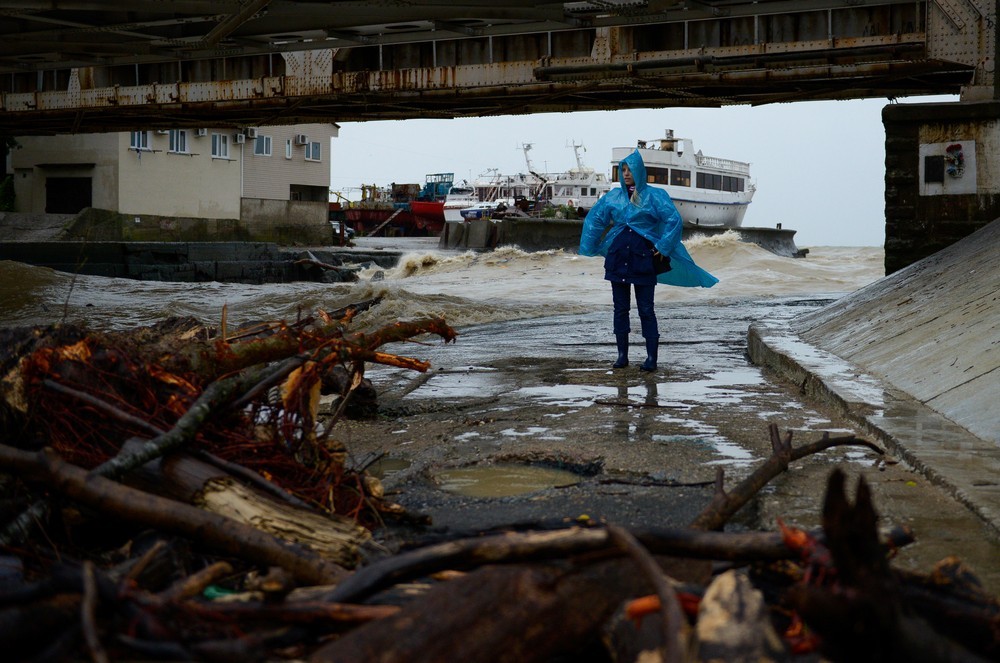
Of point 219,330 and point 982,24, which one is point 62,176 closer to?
point 982,24

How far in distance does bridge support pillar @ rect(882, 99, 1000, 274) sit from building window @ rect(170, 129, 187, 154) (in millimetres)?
35516

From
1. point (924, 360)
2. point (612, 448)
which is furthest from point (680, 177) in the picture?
point (612, 448)

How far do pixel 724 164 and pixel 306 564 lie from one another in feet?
195

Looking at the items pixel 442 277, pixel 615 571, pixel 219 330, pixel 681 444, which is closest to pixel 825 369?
pixel 681 444

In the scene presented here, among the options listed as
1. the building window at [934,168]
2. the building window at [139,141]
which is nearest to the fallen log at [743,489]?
the building window at [934,168]

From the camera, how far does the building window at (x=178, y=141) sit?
44.2 metres

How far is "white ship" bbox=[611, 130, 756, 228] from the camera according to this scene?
180 ft

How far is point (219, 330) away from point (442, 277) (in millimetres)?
32137

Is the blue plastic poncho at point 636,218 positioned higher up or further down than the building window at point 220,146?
further down

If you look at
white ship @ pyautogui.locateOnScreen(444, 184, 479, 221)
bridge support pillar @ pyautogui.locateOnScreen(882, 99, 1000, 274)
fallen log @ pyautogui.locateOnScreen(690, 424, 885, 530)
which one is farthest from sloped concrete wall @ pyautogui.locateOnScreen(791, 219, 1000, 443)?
white ship @ pyautogui.locateOnScreen(444, 184, 479, 221)

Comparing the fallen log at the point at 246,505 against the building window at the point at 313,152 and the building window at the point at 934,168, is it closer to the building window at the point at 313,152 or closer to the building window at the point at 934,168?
the building window at the point at 934,168

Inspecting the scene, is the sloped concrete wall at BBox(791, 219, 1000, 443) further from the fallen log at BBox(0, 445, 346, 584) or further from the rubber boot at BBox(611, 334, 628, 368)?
the fallen log at BBox(0, 445, 346, 584)

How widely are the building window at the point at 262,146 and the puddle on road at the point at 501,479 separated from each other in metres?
47.8

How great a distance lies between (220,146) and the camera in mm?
47250
